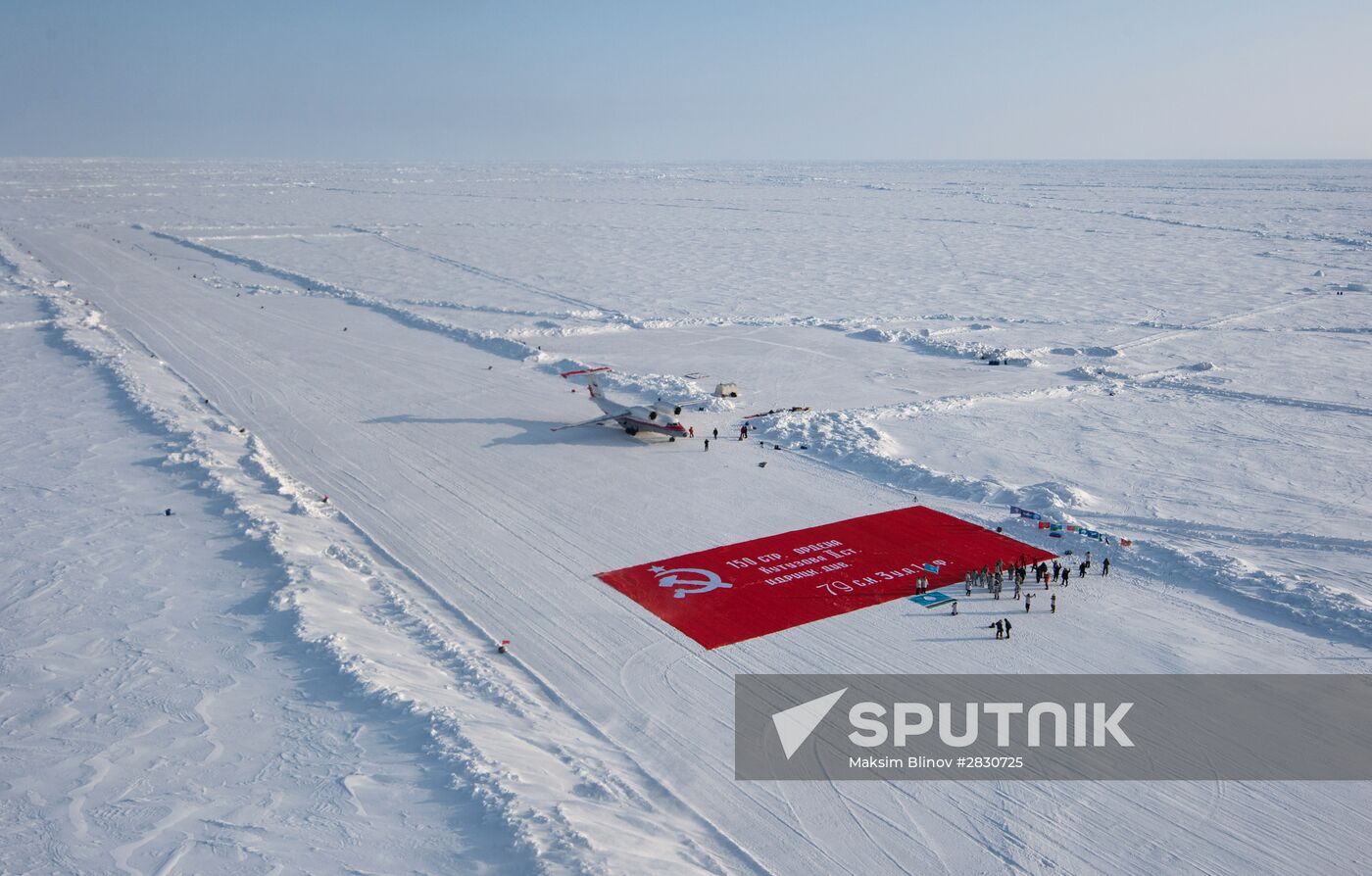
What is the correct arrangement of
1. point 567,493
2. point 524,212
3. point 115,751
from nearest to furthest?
Result: point 115,751 → point 567,493 → point 524,212

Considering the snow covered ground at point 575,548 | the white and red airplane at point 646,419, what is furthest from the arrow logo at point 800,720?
the white and red airplane at point 646,419

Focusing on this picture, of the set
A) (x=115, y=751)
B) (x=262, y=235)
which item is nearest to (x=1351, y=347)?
(x=115, y=751)

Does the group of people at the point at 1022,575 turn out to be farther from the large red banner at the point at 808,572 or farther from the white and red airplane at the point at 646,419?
the white and red airplane at the point at 646,419

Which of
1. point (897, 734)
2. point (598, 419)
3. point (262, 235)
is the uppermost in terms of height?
point (262, 235)

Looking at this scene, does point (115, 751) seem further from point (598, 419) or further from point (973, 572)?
point (598, 419)

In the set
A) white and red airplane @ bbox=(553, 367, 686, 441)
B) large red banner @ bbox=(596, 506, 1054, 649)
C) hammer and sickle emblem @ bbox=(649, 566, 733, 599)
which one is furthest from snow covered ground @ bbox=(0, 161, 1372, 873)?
hammer and sickle emblem @ bbox=(649, 566, 733, 599)

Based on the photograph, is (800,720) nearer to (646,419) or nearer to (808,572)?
(808,572)

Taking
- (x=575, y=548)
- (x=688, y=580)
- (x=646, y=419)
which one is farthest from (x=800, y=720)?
(x=646, y=419)
